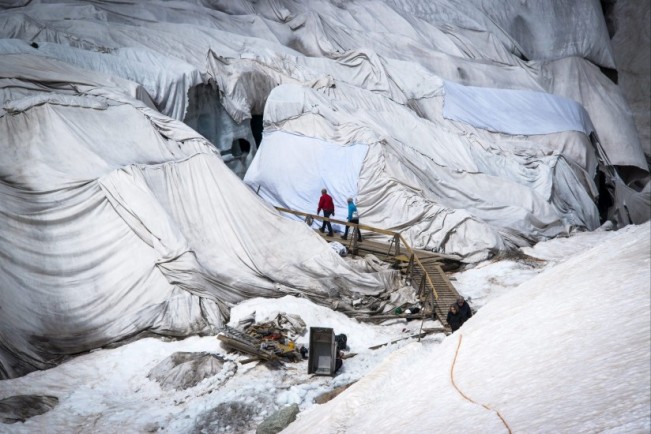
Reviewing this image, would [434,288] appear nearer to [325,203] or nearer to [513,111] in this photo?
[325,203]

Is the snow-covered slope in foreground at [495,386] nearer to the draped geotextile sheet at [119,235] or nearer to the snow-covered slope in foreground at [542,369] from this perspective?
the snow-covered slope in foreground at [542,369]

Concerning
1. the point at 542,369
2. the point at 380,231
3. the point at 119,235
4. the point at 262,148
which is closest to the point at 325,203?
the point at 380,231

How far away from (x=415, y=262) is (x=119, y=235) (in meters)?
5.10

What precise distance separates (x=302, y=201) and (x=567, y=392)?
1184cm

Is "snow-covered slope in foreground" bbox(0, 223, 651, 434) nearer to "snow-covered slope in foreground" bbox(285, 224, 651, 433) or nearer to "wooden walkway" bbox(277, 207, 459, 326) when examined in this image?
"snow-covered slope in foreground" bbox(285, 224, 651, 433)

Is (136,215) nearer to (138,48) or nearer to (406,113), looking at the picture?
(138,48)

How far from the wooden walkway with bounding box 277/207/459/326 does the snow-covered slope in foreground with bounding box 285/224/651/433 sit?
18.8 feet

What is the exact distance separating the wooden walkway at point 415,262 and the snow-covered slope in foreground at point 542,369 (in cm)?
572

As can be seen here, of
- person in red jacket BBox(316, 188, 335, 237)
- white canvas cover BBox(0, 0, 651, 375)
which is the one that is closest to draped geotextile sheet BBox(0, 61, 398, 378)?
white canvas cover BBox(0, 0, 651, 375)

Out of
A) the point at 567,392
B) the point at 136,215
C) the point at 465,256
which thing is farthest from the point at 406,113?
the point at 567,392

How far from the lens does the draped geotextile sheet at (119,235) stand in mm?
8906

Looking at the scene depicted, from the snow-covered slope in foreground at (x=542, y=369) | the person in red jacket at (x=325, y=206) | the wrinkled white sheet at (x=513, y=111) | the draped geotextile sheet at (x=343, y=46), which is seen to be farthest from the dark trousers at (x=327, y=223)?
the snow-covered slope in foreground at (x=542, y=369)

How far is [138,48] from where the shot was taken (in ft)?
52.4

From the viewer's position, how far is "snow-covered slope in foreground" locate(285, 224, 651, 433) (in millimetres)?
2656
